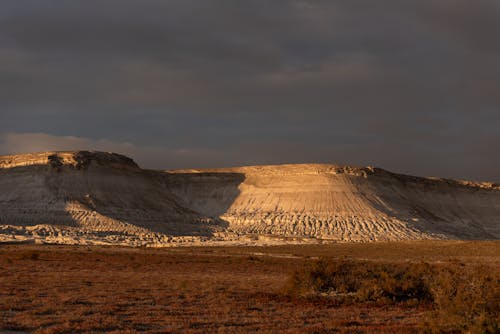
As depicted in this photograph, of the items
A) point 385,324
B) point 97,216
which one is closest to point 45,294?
point 385,324

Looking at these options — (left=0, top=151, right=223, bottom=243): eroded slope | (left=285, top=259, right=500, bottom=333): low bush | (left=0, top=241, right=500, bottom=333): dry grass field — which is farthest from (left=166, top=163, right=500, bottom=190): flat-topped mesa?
(left=285, top=259, right=500, bottom=333): low bush

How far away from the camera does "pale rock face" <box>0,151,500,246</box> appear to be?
3135 inches

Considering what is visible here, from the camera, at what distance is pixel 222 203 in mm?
103375

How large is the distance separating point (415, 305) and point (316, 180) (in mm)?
79581

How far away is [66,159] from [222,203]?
81.6 feet

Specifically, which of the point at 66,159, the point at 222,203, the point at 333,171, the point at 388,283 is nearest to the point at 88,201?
the point at 66,159

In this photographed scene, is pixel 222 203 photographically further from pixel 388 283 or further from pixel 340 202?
pixel 388 283

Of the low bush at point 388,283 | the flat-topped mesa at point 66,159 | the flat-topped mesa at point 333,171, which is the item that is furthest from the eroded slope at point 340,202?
the low bush at point 388,283

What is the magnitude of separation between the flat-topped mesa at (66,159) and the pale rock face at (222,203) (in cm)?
18

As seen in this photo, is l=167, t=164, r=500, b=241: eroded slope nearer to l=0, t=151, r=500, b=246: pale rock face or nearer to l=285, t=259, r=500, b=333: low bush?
l=0, t=151, r=500, b=246: pale rock face

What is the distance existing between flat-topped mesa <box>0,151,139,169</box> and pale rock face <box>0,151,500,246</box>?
0.58ft

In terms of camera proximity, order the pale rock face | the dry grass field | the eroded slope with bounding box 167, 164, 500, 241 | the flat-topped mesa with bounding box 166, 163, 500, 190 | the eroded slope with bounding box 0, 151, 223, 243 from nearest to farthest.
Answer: the dry grass field < the eroded slope with bounding box 0, 151, 223, 243 < the pale rock face < the eroded slope with bounding box 167, 164, 500, 241 < the flat-topped mesa with bounding box 166, 163, 500, 190

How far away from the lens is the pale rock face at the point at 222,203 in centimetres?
7962

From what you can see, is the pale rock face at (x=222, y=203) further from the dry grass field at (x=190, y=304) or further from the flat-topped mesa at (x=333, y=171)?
the dry grass field at (x=190, y=304)
